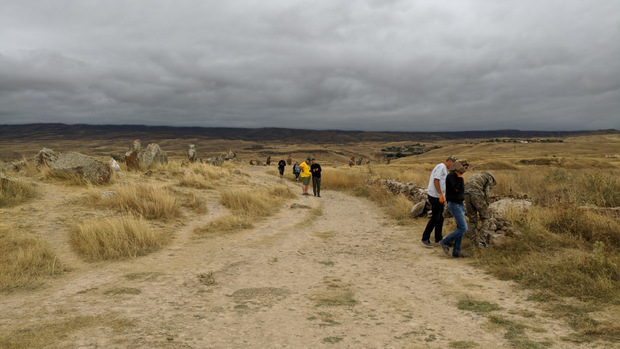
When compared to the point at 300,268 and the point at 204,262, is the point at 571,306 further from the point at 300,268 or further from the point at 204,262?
the point at 204,262

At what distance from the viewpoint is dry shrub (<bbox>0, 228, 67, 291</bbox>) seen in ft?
17.6

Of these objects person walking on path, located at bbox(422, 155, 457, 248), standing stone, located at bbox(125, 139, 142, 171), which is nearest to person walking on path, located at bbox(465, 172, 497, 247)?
person walking on path, located at bbox(422, 155, 457, 248)

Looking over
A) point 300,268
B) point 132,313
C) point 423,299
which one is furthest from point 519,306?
point 132,313

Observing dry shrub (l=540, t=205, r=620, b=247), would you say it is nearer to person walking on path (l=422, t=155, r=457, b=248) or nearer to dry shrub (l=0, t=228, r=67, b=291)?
person walking on path (l=422, t=155, r=457, b=248)

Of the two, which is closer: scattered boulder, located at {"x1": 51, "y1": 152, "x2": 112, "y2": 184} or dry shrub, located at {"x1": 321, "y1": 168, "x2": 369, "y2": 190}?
scattered boulder, located at {"x1": 51, "y1": 152, "x2": 112, "y2": 184}

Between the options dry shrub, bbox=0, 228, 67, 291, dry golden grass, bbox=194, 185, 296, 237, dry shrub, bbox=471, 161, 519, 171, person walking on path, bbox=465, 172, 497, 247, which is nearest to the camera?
dry shrub, bbox=0, 228, 67, 291

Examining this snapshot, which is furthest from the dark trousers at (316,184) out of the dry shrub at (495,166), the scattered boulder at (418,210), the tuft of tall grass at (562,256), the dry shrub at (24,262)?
the dry shrub at (495,166)

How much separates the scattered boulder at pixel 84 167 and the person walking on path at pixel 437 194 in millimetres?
Result: 11688

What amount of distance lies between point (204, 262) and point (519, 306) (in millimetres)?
5422

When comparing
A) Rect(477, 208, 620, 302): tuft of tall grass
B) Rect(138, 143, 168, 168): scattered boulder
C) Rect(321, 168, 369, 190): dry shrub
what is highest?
Rect(138, 143, 168, 168): scattered boulder

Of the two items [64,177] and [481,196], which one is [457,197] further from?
[64,177]

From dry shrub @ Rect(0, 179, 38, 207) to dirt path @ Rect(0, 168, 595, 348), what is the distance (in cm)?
500

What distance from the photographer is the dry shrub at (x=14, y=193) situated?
31.1ft

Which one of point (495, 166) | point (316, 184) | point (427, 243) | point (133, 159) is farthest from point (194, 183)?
point (495, 166)
